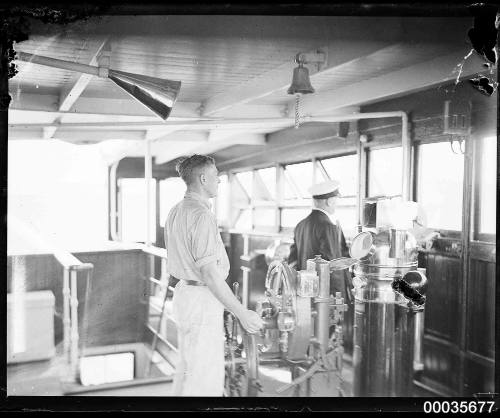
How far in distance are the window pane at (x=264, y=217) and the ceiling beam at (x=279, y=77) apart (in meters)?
0.65

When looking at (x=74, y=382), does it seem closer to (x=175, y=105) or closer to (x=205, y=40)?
(x=175, y=105)

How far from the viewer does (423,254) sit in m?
2.92

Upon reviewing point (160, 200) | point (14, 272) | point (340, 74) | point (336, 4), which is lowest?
point (14, 272)

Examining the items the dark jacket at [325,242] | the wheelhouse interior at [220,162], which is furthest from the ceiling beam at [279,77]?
the dark jacket at [325,242]

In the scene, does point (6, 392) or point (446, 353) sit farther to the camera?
point (446, 353)

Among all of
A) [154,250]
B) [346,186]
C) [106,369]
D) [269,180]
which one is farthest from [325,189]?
[106,369]

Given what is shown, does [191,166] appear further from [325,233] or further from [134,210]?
[325,233]

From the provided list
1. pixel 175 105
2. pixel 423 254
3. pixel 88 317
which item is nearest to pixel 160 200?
pixel 175 105

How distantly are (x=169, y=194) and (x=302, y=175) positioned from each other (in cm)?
79

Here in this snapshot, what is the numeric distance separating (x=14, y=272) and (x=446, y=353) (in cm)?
245

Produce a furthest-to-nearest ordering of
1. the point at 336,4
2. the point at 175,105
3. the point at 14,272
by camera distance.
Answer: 1. the point at 175,105
2. the point at 14,272
3. the point at 336,4

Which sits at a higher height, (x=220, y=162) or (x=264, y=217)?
(x=220, y=162)

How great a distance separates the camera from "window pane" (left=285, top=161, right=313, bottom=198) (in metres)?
2.81

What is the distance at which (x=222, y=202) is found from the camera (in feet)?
9.49
